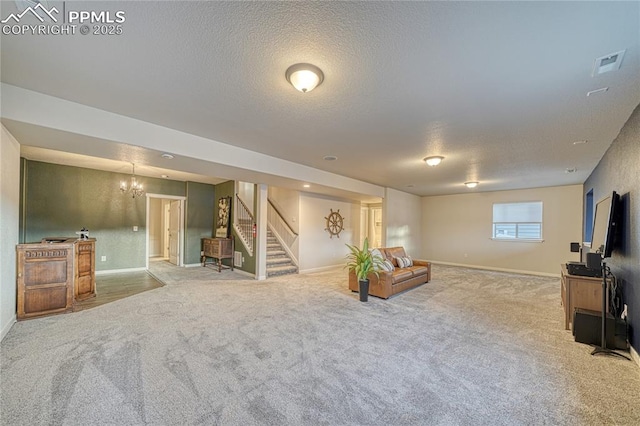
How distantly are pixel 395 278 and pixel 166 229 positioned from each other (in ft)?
28.5

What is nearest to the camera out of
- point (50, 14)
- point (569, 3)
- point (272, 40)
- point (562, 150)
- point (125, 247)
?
point (569, 3)

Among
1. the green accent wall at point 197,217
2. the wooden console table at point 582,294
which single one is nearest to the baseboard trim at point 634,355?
the wooden console table at point 582,294

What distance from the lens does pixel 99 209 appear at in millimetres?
6594

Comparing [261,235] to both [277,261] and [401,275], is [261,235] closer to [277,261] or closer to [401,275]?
[277,261]

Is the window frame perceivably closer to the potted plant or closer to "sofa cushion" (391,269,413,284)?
"sofa cushion" (391,269,413,284)

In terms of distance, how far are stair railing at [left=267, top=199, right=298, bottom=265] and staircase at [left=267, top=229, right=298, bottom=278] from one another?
125 mm

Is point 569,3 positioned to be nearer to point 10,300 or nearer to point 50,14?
point 50,14

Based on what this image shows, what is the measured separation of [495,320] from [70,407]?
4.70m

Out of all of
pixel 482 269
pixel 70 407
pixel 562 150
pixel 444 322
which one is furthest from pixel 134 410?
pixel 482 269

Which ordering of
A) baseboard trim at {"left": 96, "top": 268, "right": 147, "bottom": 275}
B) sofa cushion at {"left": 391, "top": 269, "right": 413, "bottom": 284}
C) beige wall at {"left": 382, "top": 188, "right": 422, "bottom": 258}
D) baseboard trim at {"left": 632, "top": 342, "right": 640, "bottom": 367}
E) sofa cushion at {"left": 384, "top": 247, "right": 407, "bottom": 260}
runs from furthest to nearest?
beige wall at {"left": 382, "top": 188, "right": 422, "bottom": 258}, baseboard trim at {"left": 96, "top": 268, "right": 147, "bottom": 275}, sofa cushion at {"left": 384, "top": 247, "right": 407, "bottom": 260}, sofa cushion at {"left": 391, "top": 269, "right": 413, "bottom": 284}, baseboard trim at {"left": 632, "top": 342, "right": 640, "bottom": 367}

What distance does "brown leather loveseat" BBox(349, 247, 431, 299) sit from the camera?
4.72 m

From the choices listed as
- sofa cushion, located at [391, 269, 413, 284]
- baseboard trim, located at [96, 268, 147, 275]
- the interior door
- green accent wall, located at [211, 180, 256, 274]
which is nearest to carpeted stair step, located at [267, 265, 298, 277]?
green accent wall, located at [211, 180, 256, 274]

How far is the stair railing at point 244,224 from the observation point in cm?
682

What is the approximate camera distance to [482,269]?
8.07m
